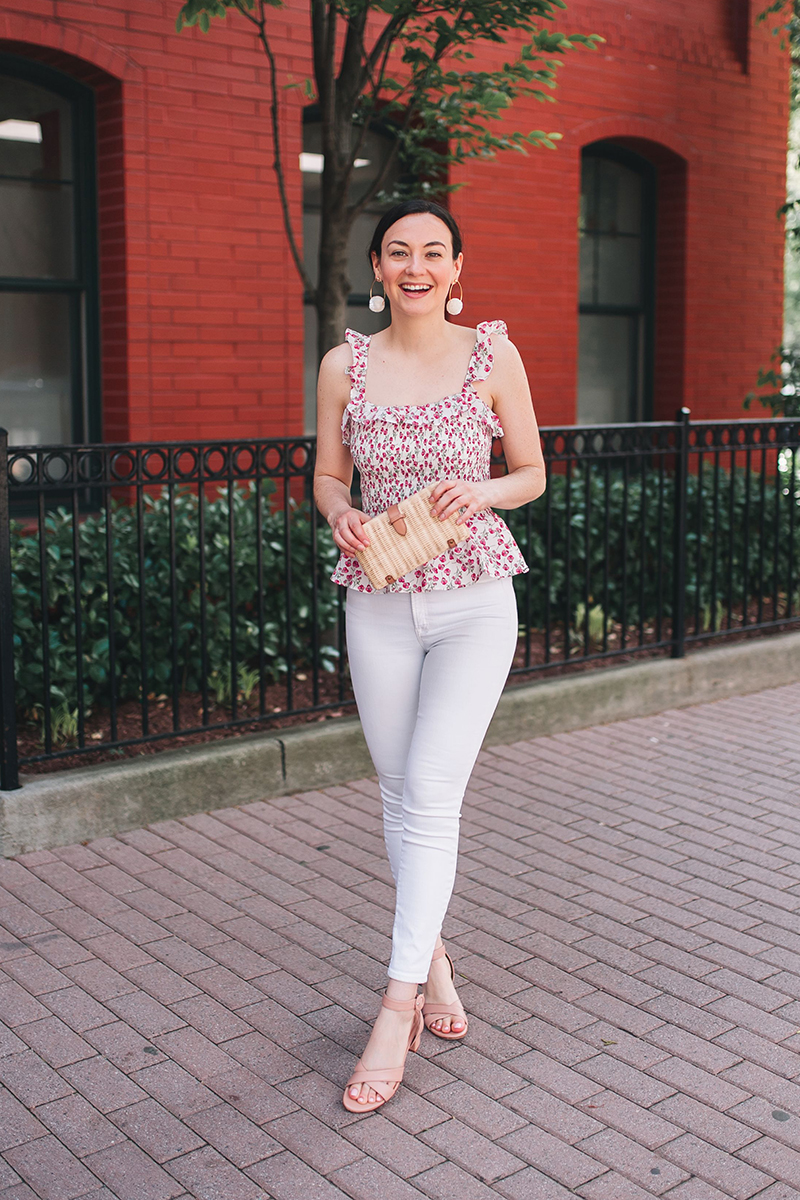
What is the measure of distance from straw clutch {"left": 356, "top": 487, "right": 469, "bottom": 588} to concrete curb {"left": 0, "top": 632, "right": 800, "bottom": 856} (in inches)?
88.1

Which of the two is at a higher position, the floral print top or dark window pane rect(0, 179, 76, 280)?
dark window pane rect(0, 179, 76, 280)

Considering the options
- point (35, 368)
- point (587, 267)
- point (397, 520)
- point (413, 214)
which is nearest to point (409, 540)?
point (397, 520)

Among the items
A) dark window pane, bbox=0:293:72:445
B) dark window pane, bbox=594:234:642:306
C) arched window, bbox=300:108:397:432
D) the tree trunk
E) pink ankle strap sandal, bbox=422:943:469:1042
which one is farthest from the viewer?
dark window pane, bbox=594:234:642:306

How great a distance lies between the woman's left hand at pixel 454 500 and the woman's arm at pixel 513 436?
0.05 m

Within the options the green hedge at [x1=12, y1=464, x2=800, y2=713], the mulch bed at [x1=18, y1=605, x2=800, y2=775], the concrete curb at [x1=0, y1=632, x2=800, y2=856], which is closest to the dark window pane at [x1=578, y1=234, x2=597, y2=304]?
the green hedge at [x1=12, y1=464, x2=800, y2=713]

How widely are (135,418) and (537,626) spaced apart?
2569 mm

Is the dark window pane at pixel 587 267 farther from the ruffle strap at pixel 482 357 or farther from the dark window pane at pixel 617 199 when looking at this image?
the ruffle strap at pixel 482 357

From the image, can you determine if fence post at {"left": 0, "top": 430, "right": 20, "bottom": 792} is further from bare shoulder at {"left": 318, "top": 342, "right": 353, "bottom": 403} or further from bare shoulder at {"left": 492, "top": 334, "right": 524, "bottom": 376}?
bare shoulder at {"left": 492, "top": 334, "right": 524, "bottom": 376}

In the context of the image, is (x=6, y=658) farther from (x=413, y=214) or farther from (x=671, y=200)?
(x=671, y=200)

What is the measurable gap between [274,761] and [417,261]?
2703 millimetres

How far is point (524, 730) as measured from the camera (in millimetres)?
6254

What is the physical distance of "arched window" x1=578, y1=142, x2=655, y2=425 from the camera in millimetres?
9875

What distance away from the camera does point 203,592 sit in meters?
5.36

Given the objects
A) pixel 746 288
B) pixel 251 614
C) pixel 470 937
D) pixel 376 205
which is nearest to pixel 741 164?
pixel 746 288
